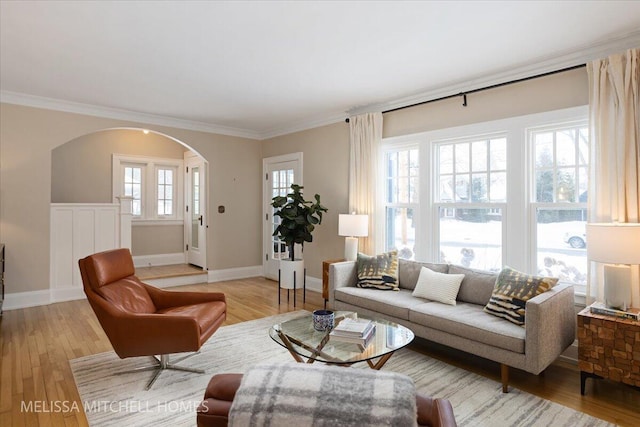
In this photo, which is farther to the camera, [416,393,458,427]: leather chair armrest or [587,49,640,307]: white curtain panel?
[587,49,640,307]: white curtain panel

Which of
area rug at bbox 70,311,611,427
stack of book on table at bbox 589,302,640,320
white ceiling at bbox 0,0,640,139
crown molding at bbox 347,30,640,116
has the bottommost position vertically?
area rug at bbox 70,311,611,427

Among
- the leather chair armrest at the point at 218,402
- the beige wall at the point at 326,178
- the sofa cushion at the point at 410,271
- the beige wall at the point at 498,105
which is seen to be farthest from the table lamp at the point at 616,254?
the beige wall at the point at 326,178

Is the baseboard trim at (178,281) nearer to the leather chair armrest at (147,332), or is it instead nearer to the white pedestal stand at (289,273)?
the white pedestal stand at (289,273)

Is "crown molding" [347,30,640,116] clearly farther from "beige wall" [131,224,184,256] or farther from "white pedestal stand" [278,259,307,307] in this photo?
"beige wall" [131,224,184,256]

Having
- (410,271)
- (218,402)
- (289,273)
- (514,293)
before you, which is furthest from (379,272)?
(218,402)

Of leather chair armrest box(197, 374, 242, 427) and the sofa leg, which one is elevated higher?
leather chair armrest box(197, 374, 242, 427)

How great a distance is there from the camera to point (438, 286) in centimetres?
350

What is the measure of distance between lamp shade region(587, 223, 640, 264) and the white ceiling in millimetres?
1511

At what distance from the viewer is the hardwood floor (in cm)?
238

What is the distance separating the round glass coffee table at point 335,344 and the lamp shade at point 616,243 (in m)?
1.49

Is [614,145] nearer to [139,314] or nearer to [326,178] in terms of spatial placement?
→ [326,178]

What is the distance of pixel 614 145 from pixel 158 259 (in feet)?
23.9

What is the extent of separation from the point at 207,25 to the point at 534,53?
278 cm

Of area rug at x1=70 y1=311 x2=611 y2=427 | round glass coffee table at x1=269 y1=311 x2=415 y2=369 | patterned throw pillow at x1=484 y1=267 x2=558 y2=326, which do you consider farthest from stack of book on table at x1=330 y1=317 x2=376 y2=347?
patterned throw pillow at x1=484 y1=267 x2=558 y2=326
